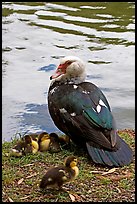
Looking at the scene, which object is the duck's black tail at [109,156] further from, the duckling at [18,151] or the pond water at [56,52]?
the pond water at [56,52]

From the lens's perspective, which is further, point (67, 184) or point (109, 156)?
point (109, 156)

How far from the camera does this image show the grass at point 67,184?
3.72 meters

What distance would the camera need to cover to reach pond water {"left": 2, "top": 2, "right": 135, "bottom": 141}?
6.74 m

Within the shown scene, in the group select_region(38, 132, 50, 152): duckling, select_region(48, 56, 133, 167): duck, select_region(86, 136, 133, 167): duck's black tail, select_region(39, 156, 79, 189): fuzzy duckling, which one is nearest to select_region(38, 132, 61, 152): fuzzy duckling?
select_region(38, 132, 50, 152): duckling

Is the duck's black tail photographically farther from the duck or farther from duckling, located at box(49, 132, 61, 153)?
duckling, located at box(49, 132, 61, 153)

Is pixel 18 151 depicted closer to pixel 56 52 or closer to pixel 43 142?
pixel 43 142

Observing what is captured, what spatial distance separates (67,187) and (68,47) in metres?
5.96

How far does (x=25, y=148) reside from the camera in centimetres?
449

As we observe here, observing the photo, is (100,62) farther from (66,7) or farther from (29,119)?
(66,7)

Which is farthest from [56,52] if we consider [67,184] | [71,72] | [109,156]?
[67,184]

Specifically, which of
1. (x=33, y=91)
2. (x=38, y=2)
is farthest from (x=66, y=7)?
(x=33, y=91)

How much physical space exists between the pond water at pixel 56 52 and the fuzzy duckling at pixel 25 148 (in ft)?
4.22

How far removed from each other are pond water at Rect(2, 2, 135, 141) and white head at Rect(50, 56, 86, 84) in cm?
134

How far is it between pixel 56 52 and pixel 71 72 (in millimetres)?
4539
